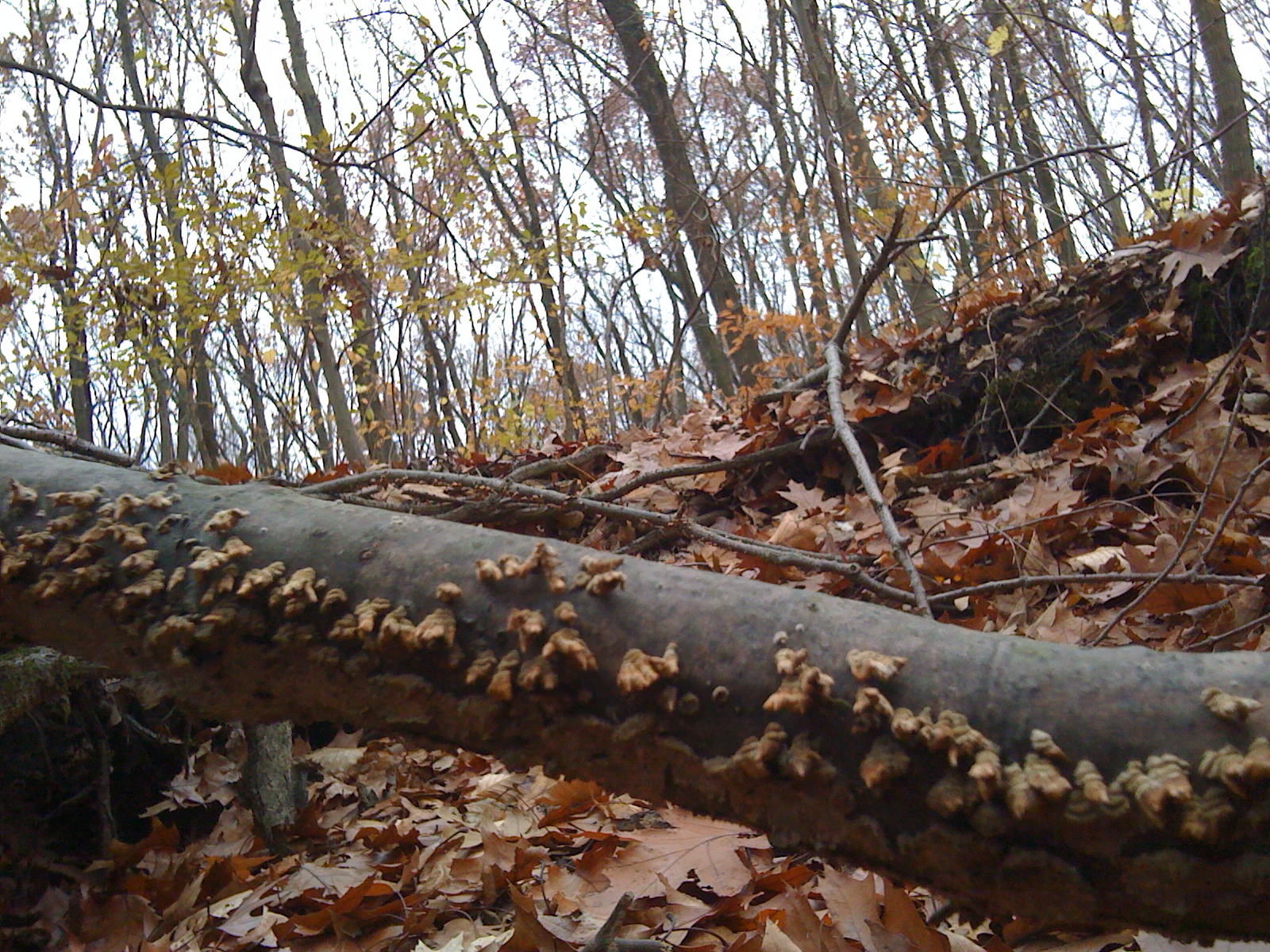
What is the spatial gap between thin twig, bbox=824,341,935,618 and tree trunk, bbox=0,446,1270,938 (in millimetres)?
701

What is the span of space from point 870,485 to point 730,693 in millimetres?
1332

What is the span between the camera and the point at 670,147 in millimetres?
7992

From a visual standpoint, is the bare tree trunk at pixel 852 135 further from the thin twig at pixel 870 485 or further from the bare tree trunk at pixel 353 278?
the bare tree trunk at pixel 353 278

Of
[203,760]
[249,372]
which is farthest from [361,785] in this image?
[249,372]

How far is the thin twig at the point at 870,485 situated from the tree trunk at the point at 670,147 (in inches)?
175

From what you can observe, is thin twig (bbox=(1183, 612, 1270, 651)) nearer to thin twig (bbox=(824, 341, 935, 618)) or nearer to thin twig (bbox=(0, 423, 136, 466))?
thin twig (bbox=(824, 341, 935, 618))

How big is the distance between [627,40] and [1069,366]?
7.05 m

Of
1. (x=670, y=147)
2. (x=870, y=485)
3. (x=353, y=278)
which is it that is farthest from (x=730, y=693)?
→ (x=670, y=147)

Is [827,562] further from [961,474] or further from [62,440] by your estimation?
[62,440]

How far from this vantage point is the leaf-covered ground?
5.77 feet

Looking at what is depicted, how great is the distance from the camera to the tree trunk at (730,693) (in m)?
0.69

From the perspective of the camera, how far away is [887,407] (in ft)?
10.3

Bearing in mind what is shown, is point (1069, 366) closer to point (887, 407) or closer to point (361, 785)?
point (887, 407)

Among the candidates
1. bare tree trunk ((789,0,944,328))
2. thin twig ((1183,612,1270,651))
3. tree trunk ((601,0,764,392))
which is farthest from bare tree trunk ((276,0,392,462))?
thin twig ((1183,612,1270,651))
